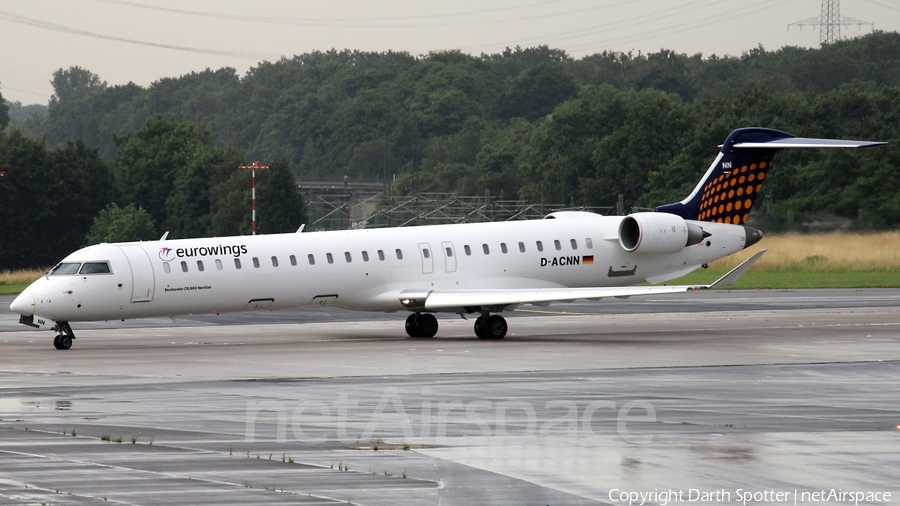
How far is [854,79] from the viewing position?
128375 millimetres

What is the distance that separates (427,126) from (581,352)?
402ft

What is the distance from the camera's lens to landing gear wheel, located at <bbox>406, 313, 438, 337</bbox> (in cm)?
3053

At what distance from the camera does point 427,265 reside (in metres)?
30.5

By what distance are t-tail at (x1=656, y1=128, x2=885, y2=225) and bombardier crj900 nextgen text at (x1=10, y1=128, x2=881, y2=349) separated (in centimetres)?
3

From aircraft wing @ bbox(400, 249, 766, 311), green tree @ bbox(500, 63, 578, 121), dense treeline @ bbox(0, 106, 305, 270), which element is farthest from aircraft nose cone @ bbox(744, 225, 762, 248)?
green tree @ bbox(500, 63, 578, 121)

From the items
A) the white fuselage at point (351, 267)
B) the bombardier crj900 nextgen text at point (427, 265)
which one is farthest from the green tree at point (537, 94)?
the white fuselage at point (351, 267)

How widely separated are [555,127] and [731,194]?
78243mm

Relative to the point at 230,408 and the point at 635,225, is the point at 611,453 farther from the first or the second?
the point at 635,225

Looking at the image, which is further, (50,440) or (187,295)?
(187,295)

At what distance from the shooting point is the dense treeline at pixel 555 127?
82750mm

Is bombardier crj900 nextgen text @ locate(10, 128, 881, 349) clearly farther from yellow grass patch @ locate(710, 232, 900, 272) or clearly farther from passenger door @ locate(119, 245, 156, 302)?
yellow grass patch @ locate(710, 232, 900, 272)

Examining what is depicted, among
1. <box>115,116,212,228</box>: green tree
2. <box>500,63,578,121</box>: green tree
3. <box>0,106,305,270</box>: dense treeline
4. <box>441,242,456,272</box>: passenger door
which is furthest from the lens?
<box>500,63,578,121</box>: green tree

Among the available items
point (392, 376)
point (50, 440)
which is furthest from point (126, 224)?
point (50, 440)

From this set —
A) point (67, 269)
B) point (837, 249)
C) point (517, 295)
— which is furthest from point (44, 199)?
point (517, 295)
